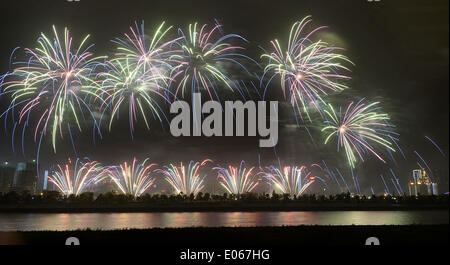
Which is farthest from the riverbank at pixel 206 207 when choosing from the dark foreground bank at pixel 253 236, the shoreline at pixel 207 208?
the dark foreground bank at pixel 253 236

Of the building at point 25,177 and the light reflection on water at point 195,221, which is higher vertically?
the building at point 25,177

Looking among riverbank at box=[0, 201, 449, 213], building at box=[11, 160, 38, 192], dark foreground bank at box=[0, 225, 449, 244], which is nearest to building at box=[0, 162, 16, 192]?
building at box=[11, 160, 38, 192]

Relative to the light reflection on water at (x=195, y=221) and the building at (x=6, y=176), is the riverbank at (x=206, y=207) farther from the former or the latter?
the building at (x=6, y=176)

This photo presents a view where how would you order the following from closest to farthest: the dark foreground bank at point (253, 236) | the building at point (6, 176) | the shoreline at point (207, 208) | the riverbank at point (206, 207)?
1. the dark foreground bank at point (253, 236)
2. the shoreline at point (207, 208)
3. the riverbank at point (206, 207)
4. the building at point (6, 176)

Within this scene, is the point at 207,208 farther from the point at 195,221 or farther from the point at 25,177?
the point at 25,177

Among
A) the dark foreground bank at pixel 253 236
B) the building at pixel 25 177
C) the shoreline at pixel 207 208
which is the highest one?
the building at pixel 25 177
